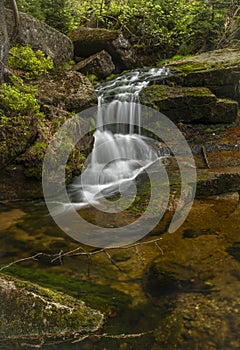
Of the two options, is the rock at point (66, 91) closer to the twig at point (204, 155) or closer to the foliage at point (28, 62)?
the foliage at point (28, 62)

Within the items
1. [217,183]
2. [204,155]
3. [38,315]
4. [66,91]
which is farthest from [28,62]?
[38,315]

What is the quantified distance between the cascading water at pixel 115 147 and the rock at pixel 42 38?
154cm

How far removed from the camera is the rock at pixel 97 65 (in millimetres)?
10781

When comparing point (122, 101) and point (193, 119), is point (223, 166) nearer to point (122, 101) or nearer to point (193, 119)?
point (193, 119)

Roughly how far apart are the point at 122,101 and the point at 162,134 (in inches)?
58.5

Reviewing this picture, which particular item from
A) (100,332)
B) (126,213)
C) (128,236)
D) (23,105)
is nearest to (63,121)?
(23,105)

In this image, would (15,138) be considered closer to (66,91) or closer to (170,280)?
Result: (66,91)

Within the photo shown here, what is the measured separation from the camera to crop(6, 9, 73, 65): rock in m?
8.38

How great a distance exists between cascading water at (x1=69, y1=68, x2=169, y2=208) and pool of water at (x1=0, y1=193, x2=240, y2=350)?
5.07ft

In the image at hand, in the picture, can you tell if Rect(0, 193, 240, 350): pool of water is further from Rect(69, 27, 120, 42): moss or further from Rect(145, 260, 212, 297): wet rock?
Rect(69, 27, 120, 42): moss

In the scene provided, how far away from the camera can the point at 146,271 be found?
3.64 metres

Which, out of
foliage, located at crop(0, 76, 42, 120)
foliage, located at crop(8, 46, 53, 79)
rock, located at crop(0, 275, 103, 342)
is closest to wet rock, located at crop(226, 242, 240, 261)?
rock, located at crop(0, 275, 103, 342)

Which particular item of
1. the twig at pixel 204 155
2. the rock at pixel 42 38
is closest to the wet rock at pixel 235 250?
the twig at pixel 204 155

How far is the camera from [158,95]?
892 cm
